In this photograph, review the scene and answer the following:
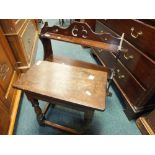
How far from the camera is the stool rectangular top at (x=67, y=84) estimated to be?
75cm

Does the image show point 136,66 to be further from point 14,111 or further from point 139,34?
point 14,111

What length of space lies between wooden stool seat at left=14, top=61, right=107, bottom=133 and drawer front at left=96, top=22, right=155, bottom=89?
33cm

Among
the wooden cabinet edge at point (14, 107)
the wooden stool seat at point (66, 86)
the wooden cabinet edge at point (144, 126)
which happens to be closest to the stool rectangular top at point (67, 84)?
the wooden stool seat at point (66, 86)

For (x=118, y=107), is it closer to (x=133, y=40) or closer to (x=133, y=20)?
(x=133, y=40)

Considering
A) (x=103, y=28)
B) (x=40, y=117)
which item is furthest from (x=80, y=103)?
(x=103, y=28)

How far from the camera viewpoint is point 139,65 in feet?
3.34

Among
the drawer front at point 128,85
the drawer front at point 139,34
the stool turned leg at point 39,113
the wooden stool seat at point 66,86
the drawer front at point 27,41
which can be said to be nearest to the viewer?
the wooden stool seat at point 66,86

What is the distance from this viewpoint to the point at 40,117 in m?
1.11

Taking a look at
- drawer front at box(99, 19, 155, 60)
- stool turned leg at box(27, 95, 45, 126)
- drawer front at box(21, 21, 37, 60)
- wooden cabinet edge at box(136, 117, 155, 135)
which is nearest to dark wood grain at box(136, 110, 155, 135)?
wooden cabinet edge at box(136, 117, 155, 135)

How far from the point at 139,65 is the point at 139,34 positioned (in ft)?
0.79

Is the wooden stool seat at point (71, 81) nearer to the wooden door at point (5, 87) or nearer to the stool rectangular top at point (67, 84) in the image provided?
the stool rectangular top at point (67, 84)

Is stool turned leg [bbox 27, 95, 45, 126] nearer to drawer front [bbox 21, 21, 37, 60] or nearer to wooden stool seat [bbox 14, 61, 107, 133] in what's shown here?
wooden stool seat [bbox 14, 61, 107, 133]

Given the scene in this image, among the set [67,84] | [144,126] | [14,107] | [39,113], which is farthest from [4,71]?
[144,126]

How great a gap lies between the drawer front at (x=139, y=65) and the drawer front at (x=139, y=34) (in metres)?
0.04
